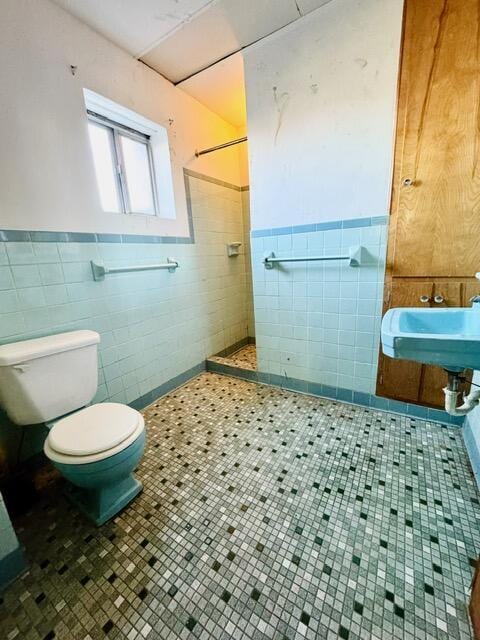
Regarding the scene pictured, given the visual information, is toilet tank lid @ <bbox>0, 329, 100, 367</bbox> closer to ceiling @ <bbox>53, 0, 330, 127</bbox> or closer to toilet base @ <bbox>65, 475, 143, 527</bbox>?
toilet base @ <bbox>65, 475, 143, 527</bbox>

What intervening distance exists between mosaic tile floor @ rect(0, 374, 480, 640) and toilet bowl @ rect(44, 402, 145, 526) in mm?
67

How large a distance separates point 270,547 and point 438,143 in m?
2.05

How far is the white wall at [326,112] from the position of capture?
4.57 feet

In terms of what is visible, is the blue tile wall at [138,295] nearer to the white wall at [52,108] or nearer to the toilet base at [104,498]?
the white wall at [52,108]

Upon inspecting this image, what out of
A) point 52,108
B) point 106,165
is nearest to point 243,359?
point 106,165

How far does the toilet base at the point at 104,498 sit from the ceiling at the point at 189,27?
2395mm

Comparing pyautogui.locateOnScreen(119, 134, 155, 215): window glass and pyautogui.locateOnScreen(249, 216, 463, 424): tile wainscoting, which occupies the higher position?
pyautogui.locateOnScreen(119, 134, 155, 215): window glass

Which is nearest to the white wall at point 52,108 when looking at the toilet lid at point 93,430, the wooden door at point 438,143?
the toilet lid at point 93,430

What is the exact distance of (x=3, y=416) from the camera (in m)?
1.29

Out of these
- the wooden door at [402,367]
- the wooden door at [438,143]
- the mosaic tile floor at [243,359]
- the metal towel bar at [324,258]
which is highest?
the wooden door at [438,143]

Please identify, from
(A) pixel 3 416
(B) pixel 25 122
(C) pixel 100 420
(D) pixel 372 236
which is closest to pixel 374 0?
(D) pixel 372 236

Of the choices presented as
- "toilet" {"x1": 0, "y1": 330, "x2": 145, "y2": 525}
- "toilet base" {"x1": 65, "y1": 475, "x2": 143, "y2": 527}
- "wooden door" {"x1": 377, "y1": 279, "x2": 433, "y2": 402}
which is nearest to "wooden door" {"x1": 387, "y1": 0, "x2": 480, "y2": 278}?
"wooden door" {"x1": 377, "y1": 279, "x2": 433, "y2": 402}

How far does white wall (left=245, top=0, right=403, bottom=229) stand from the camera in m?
1.39

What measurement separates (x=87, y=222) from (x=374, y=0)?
194 centimetres
